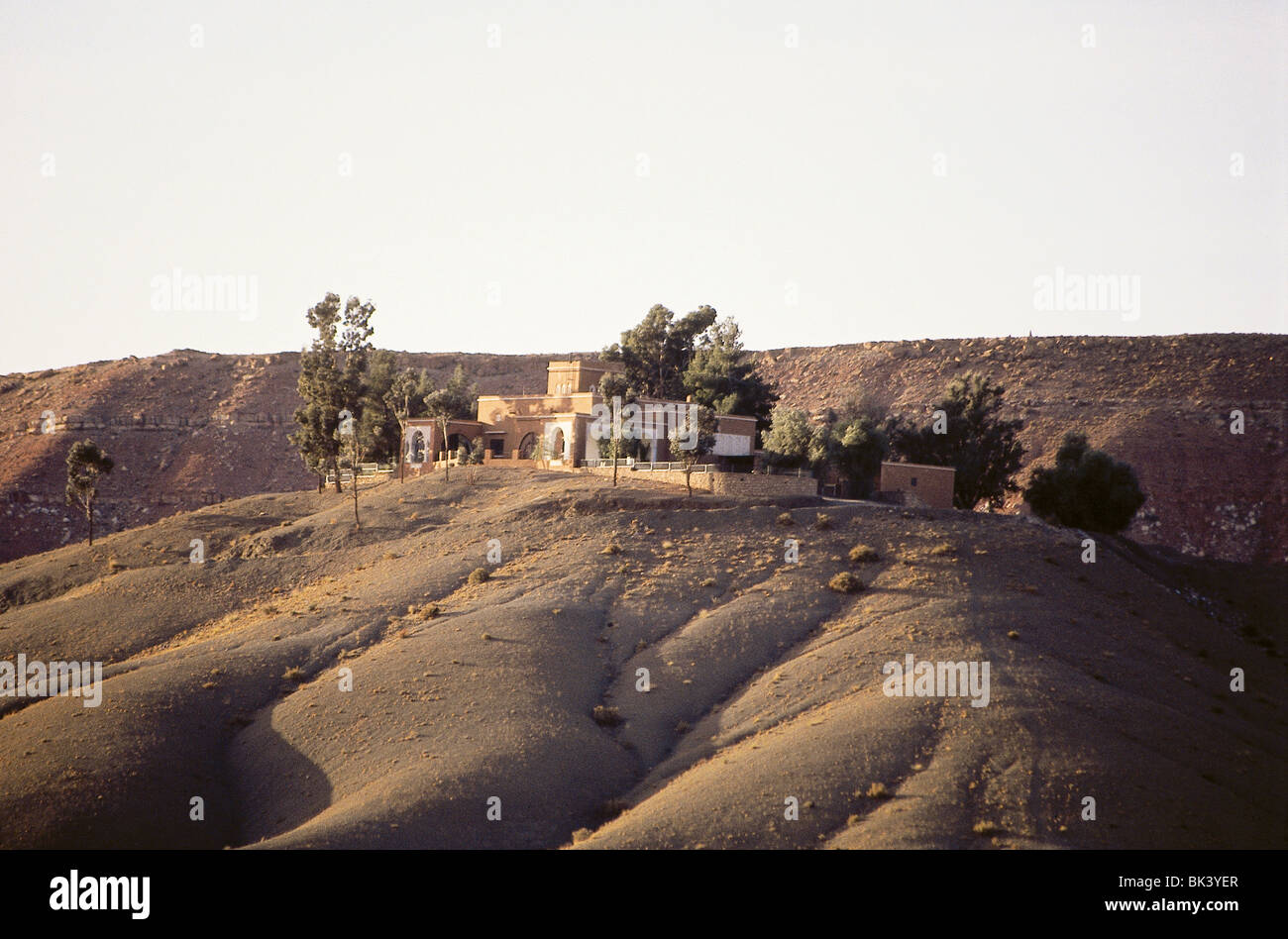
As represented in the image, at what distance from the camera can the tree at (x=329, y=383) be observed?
7950cm

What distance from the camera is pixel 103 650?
2104 inches

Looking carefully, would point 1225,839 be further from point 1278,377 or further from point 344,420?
point 1278,377

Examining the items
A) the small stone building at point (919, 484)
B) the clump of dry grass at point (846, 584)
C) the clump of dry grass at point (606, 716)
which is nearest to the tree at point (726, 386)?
the small stone building at point (919, 484)

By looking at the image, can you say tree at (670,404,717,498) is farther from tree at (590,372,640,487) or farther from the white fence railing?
tree at (590,372,640,487)

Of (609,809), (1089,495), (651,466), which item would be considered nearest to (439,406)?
(651,466)

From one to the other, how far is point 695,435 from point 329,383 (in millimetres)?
24069

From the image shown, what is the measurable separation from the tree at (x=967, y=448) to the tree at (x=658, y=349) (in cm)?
1838

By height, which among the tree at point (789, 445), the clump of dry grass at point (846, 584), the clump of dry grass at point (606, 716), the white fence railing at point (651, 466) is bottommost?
the clump of dry grass at point (606, 716)

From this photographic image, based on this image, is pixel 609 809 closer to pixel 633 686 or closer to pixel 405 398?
pixel 633 686

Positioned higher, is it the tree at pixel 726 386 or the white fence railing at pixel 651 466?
the tree at pixel 726 386

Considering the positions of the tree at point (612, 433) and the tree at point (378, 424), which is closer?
the tree at point (612, 433)

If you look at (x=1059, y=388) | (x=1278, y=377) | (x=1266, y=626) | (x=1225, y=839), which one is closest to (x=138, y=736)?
(x=1225, y=839)

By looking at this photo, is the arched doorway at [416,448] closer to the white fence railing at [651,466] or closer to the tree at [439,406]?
the tree at [439,406]

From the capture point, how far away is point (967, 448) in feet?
255
